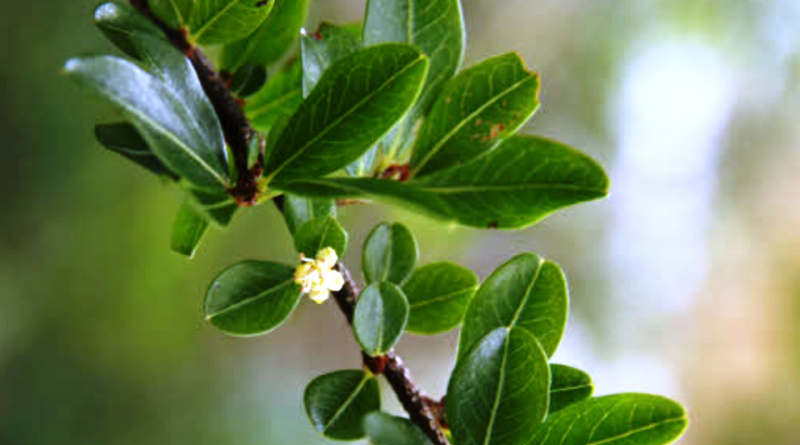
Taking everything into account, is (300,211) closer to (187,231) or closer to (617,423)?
(187,231)

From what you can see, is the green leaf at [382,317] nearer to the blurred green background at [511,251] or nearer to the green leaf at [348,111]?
the green leaf at [348,111]

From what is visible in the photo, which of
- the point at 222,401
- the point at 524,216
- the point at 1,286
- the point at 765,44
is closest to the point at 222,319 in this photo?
the point at 524,216

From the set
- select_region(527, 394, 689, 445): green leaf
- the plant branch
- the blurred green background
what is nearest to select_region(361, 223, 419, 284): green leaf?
the plant branch

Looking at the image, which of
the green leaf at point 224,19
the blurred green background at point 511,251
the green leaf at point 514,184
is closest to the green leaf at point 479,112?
the green leaf at point 514,184

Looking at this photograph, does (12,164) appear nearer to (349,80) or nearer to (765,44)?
(349,80)

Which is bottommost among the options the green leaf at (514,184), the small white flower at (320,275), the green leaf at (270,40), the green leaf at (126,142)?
the small white flower at (320,275)

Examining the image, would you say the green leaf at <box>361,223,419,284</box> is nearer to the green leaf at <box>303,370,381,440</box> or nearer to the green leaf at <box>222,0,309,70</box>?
the green leaf at <box>303,370,381,440</box>
